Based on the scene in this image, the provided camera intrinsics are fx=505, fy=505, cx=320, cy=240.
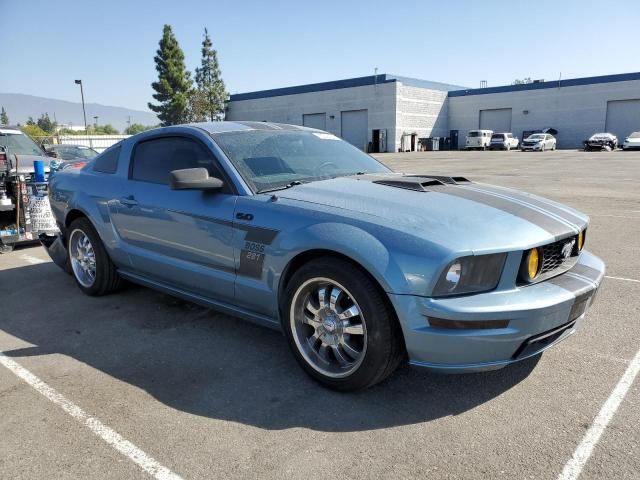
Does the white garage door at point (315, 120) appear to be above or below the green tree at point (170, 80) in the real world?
below

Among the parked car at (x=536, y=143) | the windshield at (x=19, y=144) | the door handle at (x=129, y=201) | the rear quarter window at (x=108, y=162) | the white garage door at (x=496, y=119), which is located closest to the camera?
the door handle at (x=129, y=201)

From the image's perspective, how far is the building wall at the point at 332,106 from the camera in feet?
158

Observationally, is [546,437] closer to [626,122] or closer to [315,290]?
[315,290]

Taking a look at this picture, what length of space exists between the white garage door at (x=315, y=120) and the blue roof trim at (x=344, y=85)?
98.7 inches

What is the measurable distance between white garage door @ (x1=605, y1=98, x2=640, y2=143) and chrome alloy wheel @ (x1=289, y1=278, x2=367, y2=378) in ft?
169

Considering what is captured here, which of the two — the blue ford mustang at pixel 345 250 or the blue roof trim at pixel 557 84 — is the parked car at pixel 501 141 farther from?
the blue ford mustang at pixel 345 250

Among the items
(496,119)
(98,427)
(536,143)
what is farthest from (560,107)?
(98,427)

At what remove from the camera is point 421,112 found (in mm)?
51594

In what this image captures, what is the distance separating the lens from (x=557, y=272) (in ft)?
9.65

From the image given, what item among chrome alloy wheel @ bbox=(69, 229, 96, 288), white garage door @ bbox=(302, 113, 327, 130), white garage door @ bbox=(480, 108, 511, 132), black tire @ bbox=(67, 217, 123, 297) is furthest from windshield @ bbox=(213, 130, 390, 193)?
white garage door @ bbox=(480, 108, 511, 132)

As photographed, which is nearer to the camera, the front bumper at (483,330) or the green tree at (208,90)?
the front bumper at (483,330)

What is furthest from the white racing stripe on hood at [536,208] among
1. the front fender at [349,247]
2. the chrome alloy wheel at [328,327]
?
the chrome alloy wheel at [328,327]

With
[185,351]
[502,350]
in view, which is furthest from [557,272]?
[185,351]

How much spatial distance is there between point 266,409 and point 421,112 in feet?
170
